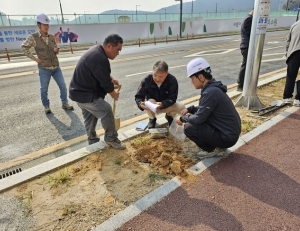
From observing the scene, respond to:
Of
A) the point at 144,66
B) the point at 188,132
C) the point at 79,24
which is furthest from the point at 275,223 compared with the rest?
the point at 79,24

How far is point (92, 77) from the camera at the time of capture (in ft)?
10.8

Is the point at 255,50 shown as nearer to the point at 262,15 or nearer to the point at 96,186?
the point at 262,15

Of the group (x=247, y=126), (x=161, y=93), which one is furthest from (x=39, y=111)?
(x=247, y=126)

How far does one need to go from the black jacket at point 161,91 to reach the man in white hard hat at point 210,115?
2.30 ft

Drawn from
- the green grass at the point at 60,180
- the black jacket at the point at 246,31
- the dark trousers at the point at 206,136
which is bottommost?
the green grass at the point at 60,180

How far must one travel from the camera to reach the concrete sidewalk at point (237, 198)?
2320 millimetres

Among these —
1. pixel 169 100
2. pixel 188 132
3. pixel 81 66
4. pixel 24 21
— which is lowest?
pixel 188 132

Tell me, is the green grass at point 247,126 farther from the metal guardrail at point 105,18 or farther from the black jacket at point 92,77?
the metal guardrail at point 105,18

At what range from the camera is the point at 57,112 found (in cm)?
548

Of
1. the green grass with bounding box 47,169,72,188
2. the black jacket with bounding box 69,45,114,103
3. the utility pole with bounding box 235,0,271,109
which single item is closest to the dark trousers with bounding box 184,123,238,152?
the black jacket with bounding box 69,45,114,103

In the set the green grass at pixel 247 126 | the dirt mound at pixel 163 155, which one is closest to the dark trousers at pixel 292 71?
the green grass at pixel 247 126

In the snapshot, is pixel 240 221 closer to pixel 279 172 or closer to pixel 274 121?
pixel 279 172

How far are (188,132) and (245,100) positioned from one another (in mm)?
2408

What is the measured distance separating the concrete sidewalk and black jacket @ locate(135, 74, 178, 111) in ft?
3.87
